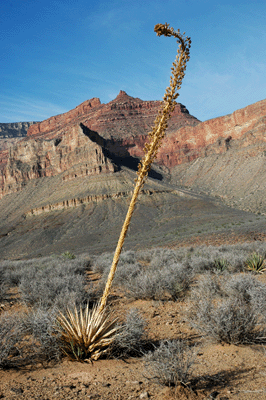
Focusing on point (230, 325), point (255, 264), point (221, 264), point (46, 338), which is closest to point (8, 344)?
point (46, 338)

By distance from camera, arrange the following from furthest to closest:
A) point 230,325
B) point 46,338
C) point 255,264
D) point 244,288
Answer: point 255,264, point 244,288, point 230,325, point 46,338

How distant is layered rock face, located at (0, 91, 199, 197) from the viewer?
82.2 metres

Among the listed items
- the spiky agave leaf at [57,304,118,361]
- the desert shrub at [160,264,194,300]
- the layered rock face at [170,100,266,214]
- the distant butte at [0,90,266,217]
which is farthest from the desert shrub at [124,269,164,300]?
the distant butte at [0,90,266,217]

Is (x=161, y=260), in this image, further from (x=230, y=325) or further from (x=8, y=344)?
(x=8, y=344)

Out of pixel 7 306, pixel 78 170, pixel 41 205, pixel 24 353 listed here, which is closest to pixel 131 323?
pixel 24 353

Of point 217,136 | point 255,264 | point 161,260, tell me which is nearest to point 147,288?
point 255,264

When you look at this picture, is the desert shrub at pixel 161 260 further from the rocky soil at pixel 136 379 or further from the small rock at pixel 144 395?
the small rock at pixel 144 395

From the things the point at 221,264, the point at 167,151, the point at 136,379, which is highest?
the point at 167,151

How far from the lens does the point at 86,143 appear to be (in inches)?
3354

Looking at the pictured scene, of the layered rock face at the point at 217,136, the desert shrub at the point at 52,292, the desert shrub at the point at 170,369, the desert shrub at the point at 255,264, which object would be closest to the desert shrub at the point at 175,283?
the desert shrub at the point at 52,292

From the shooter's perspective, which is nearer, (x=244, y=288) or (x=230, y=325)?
(x=230, y=325)

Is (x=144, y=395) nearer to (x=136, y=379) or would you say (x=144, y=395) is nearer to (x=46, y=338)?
(x=136, y=379)

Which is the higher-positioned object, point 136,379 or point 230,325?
point 230,325

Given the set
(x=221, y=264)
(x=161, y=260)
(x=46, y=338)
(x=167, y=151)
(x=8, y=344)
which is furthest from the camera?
(x=167, y=151)
